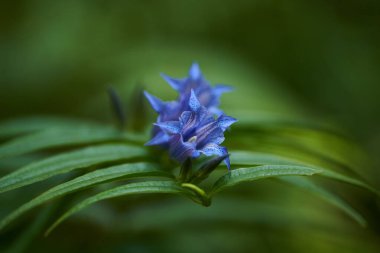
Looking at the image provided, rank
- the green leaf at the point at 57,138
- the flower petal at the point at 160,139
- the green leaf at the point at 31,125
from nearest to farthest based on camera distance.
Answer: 1. the flower petal at the point at 160,139
2. the green leaf at the point at 57,138
3. the green leaf at the point at 31,125

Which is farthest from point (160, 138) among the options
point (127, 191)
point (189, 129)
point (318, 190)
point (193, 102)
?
point (318, 190)

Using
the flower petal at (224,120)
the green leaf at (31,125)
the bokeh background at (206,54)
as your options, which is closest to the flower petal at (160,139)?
the flower petal at (224,120)

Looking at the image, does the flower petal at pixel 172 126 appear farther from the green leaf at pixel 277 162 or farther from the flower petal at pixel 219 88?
the flower petal at pixel 219 88

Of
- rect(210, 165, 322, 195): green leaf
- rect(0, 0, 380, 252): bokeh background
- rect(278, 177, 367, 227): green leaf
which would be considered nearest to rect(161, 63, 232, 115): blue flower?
rect(278, 177, 367, 227): green leaf

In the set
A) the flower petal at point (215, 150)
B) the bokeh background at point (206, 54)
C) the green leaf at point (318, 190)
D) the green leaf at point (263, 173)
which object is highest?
the bokeh background at point (206, 54)

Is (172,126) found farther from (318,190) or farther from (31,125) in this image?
(31,125)

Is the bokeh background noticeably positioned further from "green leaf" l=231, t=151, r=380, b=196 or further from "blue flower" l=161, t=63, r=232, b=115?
"green leaf" l=231, t=151, r=380, b=196
